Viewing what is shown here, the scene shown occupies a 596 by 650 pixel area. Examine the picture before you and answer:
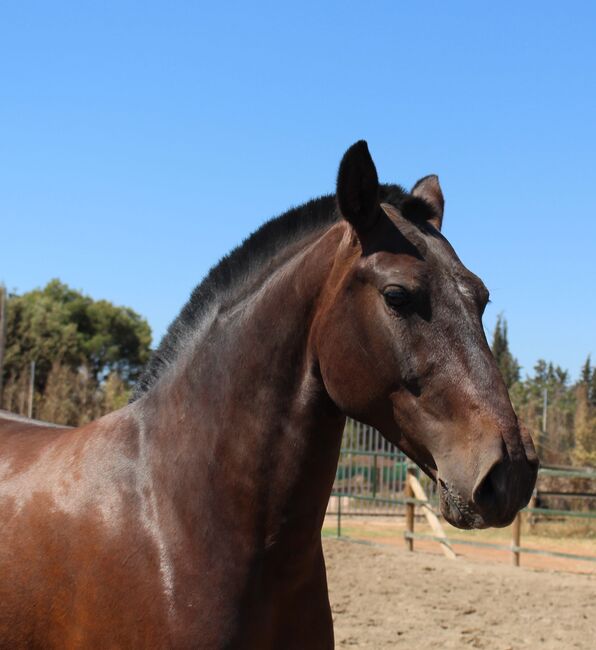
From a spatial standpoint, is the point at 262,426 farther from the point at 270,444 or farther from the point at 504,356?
the point at 504,356

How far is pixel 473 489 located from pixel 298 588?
2.50 ft

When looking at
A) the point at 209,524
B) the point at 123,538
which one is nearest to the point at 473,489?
the point at 209,524

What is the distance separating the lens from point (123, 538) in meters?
2.53

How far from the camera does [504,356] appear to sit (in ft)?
135

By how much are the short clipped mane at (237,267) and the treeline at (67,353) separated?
1202cm

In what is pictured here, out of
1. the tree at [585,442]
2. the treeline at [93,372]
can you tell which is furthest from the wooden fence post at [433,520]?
the tree at [585,442]

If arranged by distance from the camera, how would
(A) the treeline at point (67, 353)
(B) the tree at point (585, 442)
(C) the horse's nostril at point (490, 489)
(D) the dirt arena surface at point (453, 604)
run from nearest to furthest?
(C) the horse's nostril at point (490, 489) → (D) the dirt arena surface at point (453, 604) → (B) the tree at point (585, 442) → (A) the treeline at point (67, 353)

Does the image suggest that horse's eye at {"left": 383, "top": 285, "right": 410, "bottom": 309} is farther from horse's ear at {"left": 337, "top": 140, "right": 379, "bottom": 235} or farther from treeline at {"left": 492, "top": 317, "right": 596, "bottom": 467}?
treeline at {"left": 492, "top": 317, "right": 596, "bottom": 467}

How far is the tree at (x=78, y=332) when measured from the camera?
30.5 metres

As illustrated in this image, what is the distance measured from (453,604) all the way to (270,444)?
7177mm

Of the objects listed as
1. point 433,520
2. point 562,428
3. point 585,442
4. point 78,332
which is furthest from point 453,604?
point 78,332

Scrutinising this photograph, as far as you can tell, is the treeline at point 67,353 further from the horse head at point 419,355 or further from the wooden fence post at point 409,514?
the horse head at point 419,355

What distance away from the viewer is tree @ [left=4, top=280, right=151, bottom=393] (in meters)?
30.5

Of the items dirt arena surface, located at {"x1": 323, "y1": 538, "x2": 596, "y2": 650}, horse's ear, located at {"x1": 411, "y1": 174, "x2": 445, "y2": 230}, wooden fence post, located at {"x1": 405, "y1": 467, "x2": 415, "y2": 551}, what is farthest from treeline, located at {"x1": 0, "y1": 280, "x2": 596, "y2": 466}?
horse's ear, located at {"x1": 411, "y1": 174, "x2": 445, "y2": 230}
